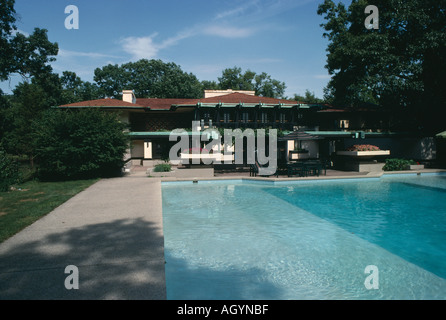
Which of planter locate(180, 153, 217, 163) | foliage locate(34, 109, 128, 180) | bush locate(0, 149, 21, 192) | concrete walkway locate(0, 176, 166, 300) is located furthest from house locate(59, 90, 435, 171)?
concrete walkway locate(0, 176, 166, 300)

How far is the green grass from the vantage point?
245 inches

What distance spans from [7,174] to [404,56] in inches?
1075

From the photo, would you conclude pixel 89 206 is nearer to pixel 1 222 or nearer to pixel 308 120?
pixel 1 222

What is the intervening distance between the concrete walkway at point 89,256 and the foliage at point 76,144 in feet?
25.6

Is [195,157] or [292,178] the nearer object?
[292,178]

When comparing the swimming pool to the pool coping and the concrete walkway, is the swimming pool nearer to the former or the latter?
the concrete walkway

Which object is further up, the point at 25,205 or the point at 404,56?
the point at 404,56

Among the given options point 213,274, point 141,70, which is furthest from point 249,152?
point 141,70

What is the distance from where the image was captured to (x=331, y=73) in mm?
25953

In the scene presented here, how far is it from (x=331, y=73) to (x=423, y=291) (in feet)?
82.5

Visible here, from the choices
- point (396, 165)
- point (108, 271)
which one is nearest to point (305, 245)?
point (108, 271)

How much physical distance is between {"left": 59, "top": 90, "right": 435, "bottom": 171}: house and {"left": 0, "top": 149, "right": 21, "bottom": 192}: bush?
885 centimetres

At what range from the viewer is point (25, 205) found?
27.7 feet

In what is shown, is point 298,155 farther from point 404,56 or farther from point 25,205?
point 25,205
